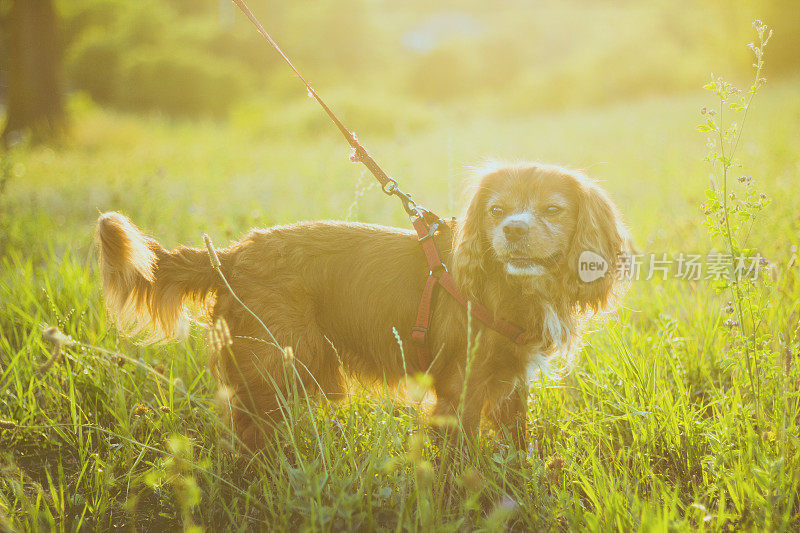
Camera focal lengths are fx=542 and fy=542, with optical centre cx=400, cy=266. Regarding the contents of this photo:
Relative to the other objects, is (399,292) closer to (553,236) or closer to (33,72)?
(553,236)

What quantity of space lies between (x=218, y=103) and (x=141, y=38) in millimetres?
6741

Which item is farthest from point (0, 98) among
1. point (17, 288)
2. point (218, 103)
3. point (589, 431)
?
point (589, 431)

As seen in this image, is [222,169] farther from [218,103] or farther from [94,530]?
[218,103]

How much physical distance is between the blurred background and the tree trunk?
6217 millimetres

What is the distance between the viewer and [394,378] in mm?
2646

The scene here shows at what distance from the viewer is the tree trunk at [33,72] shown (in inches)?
466

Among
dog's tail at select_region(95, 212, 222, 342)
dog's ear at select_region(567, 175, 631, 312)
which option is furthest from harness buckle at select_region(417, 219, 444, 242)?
dog's tail at select_region(95, 212, 222, 342)

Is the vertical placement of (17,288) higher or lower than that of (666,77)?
lower

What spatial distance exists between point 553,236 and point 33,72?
548 inches

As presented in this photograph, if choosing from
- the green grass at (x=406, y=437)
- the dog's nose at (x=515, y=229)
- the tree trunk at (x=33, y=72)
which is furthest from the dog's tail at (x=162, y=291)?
the tree trunk at (x=33, y=72)

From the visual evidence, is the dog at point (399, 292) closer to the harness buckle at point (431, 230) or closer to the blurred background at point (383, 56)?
the harness buckle at point (431, 230)

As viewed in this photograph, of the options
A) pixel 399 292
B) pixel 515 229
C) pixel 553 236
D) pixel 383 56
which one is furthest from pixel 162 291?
pixel 383 56

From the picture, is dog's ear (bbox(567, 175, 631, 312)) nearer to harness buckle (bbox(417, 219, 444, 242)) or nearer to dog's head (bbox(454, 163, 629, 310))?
dog's head (bbox(454, 163, 629, 310))

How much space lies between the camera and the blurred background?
22828 millimetres
